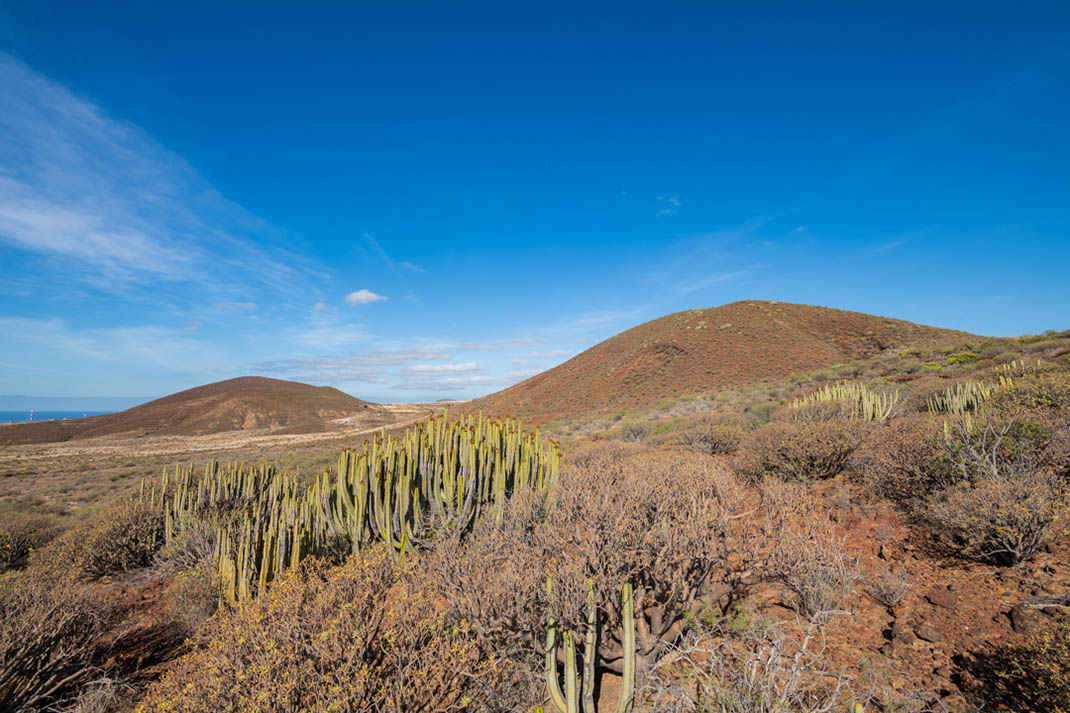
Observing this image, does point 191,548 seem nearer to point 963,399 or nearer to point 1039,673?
point 1039,673

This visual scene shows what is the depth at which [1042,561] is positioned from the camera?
13.6 feet

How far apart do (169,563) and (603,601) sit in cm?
764

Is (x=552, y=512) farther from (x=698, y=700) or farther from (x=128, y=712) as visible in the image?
(x=128, y=712)

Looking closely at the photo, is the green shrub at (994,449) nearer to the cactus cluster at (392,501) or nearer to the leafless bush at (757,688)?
the leafless bush at (757,688)

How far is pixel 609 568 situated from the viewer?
3.67 m

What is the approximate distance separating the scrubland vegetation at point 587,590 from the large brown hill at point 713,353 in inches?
855

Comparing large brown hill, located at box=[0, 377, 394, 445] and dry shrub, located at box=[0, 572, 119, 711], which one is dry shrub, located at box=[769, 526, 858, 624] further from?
large brown hill, located at box=[0, 377, 394, 445]

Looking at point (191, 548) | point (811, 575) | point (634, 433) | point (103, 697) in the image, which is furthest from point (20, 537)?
point (634, 433)

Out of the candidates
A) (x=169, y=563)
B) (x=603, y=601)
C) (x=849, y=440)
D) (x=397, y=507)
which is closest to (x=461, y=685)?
(x=603, y=601)

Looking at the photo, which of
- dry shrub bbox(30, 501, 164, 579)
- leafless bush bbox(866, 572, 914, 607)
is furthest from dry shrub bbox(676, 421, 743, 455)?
dry shrub bbox(30, 501, 164, 579)

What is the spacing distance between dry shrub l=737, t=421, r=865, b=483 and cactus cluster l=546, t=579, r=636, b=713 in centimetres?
549

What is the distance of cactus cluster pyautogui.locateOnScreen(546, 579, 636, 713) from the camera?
3.14 meters

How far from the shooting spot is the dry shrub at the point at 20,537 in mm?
7461

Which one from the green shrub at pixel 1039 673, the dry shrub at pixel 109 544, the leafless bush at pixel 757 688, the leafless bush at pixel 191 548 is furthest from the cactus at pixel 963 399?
the dry shrub at pixel 109 544
